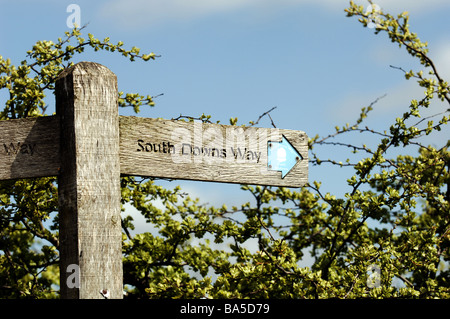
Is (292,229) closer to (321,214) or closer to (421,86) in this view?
(321,214)

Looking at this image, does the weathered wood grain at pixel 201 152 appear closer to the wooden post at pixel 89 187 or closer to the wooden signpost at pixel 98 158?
the wooden signpost at pixel 98 158

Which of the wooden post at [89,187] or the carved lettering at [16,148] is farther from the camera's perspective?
the carved lettering at [16,148]

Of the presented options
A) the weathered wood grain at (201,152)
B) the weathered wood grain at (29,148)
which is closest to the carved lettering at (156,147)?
the weathered wood grain at (201,152)

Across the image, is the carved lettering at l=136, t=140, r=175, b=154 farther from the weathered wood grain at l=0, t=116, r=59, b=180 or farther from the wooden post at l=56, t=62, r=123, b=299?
the weathered wood grain at l=0, t=116, r=59, b=180

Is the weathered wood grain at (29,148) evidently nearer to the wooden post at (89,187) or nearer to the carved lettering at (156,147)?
the wooden post at (89,187)

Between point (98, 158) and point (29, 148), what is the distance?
36cm

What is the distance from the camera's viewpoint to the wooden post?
2.69 meters

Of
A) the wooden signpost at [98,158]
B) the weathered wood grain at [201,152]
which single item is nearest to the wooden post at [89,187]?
the wooden signpost at [98,158]

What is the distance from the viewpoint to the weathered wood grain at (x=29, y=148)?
2838 millimetres

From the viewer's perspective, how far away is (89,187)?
2.71 metres
